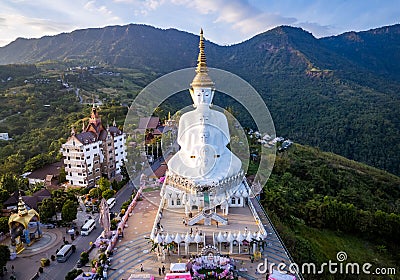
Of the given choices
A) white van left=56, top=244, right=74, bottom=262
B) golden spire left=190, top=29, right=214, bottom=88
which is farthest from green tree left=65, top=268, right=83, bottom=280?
golden spire left=190, top=29, right=214, bottom=88

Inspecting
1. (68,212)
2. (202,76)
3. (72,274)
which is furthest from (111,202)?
(202,76)

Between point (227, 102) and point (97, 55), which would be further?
point (97, 55)

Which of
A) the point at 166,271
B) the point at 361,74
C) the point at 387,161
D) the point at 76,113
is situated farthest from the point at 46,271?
the point at 361,74

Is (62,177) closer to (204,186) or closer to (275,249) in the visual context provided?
(204,186)

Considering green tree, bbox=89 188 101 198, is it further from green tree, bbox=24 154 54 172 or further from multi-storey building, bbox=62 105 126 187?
green tree, bbox=24 154 54 172

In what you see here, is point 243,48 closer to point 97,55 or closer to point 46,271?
point 97,55

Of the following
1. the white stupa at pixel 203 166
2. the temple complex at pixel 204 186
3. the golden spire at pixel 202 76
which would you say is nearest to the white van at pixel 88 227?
the temple complex at pixel 204 186
